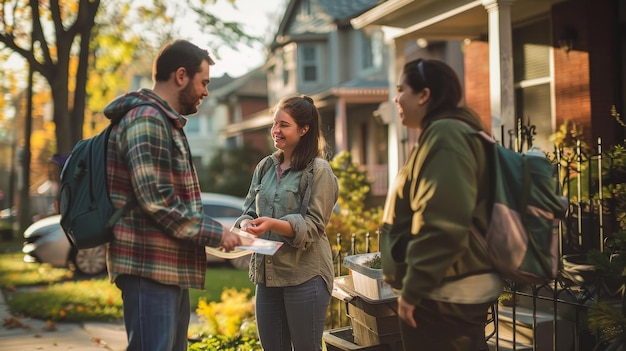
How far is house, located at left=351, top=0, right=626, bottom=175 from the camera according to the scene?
29.8ft

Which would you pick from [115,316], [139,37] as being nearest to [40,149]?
[139,37]

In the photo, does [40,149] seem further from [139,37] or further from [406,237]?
[406,237]

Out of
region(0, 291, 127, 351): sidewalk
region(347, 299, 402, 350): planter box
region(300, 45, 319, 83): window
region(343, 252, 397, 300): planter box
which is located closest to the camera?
region(343, 252, 397, 300): planter box

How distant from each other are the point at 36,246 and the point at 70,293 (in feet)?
9.46

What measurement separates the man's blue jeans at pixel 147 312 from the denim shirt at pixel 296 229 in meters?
0.76

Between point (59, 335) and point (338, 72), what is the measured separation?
22.2m

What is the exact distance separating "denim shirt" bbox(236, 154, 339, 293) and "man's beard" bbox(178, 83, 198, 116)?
771 mm

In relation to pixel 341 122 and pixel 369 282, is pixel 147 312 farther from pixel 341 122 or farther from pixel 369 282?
pixel 341 122

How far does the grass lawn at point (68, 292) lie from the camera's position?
9.10 metres

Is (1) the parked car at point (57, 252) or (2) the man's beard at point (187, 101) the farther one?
(1) the parked car at point (57, 252)

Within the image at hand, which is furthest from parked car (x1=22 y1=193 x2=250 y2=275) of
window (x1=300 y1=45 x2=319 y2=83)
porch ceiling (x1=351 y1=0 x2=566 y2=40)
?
window (x1=300 y1=45 x2=319 y2=83)

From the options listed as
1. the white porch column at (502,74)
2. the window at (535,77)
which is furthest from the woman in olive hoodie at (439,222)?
the window at (535,77)

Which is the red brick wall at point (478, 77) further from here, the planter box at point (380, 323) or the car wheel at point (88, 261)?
the planter box at point (380, 323)

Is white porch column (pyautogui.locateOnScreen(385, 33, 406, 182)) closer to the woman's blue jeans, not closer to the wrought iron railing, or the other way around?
the wrought iron railing
